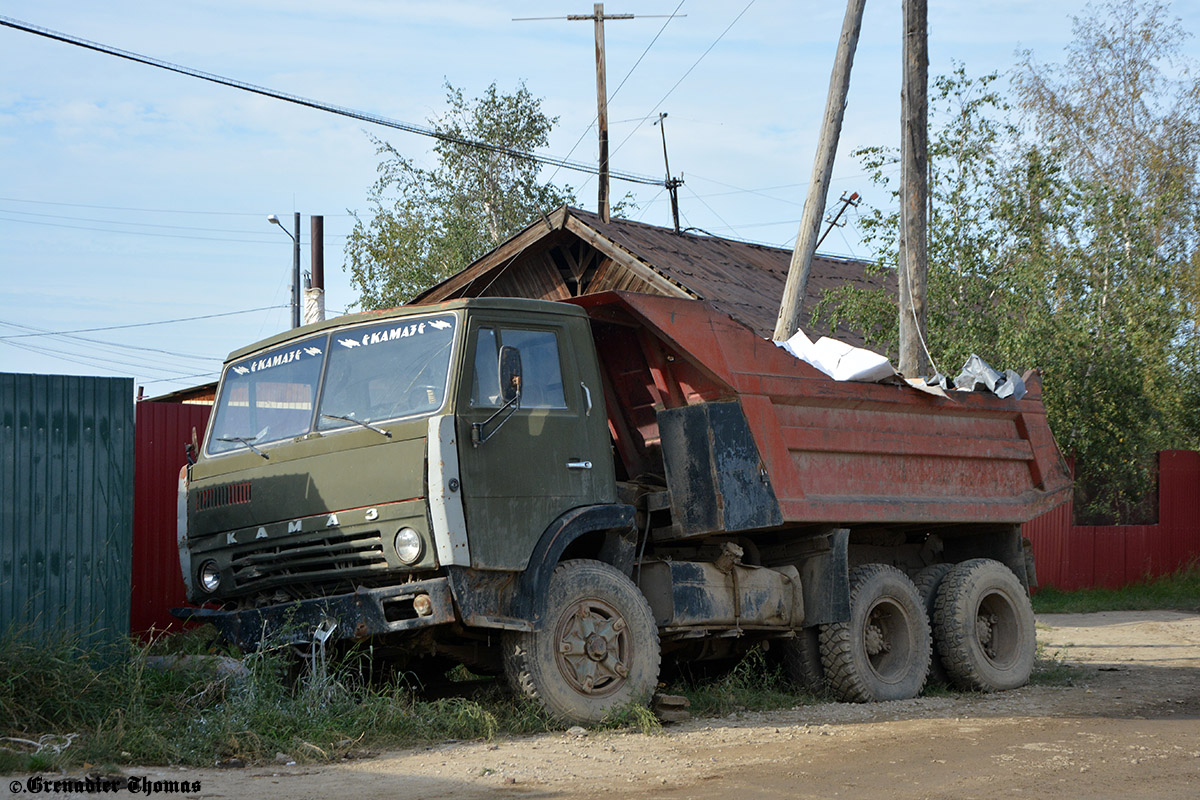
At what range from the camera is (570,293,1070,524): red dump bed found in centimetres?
813

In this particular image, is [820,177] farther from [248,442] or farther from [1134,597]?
[1134,597]

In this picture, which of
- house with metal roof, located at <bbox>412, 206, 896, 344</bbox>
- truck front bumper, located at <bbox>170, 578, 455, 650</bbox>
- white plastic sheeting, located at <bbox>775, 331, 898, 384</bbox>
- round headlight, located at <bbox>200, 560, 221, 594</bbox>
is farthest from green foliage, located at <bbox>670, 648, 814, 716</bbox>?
house with metal roof, located at <bbox>412, 206, 896, 344</bbox>

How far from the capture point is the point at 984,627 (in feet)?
33.5

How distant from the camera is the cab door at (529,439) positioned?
6.95m

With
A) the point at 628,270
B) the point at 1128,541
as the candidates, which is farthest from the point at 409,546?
the point at 1128,541

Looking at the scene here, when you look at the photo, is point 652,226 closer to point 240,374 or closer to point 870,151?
point 870,151

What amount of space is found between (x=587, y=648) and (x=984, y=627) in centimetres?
434

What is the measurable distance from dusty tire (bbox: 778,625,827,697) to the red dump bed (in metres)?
0.95

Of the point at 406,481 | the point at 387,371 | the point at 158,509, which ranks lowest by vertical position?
the point at 158,509

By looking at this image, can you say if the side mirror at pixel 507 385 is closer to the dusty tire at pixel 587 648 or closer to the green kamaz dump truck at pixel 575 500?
the green kamaz dump truck at pixel 575 500

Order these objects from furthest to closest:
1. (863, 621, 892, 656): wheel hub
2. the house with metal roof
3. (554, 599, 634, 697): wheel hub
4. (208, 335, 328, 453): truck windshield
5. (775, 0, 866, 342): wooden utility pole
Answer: the house with metal roof
(775, 0, 866, 342): wooden utility pole
(863, 621, 892, 656): wheel hub
(208, 335, 328, 453): truck windshield
(554, 599, 634, 697): wheel hub

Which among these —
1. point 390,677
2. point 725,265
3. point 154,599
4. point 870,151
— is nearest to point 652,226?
point 725,265

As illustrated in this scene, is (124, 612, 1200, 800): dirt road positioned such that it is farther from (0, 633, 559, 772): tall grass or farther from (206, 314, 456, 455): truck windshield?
(206, 314, 456, 455): truck windshield

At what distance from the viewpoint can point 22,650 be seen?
22.6ft
